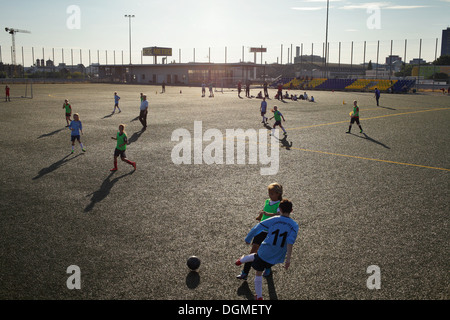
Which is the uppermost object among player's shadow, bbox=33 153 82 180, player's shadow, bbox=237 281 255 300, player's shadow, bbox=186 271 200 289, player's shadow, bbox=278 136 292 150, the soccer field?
player's shadow, bbox=278 136 292 150

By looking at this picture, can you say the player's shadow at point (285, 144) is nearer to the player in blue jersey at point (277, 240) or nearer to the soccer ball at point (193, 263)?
the soccer ball at point (193, 263)

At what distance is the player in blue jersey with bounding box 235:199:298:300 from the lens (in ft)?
16.8

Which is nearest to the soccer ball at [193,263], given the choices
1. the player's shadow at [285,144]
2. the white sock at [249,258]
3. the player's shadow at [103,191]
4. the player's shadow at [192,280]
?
the player's shadow at [192,280]

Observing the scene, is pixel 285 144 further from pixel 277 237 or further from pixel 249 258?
pixel 277 237

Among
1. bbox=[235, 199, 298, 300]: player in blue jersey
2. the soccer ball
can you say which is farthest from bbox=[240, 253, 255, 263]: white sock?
the soccer ball

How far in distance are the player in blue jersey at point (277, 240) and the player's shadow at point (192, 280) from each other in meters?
0.99

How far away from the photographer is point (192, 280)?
5.73 metres

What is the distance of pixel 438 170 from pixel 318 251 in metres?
7.88

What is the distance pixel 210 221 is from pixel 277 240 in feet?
9.77

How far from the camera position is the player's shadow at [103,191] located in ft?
29.2

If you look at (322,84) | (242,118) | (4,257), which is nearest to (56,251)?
(4,257)

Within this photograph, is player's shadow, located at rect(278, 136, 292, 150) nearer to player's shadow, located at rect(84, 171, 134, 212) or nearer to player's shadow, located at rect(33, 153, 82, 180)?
player's shadow, located at rect(84, 171, 134, 212)

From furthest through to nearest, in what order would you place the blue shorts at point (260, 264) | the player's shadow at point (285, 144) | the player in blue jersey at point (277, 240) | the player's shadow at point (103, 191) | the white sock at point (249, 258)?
the player's shadow at point (285, 144) → the player's shadow at point (103, 191) → the white sock at point (249, 258) → the blue shorts at point (260, 264) → the player in blue jersey at point (277, 240)
